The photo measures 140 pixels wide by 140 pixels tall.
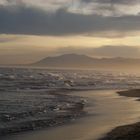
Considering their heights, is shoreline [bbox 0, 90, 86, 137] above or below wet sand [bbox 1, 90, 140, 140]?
above

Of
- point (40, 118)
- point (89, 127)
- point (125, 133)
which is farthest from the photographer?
point (40, 118)

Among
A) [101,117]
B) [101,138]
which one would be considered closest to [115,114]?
[101,117]

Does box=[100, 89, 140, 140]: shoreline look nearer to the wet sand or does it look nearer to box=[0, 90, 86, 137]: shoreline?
the wet sand

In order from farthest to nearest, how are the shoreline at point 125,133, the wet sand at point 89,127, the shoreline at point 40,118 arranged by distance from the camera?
the shoreline at point 40,118 < the wet sand at point 89,127 < the shoreline at point 125,133

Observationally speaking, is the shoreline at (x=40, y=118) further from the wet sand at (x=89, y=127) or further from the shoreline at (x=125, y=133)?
the shoreline at (x=125, y=133)

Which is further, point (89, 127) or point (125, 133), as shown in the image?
point (89, 127)

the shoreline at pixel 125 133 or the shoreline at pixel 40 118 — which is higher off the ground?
the shoreline at pixel 40 118

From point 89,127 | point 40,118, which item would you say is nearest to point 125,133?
point 89,127

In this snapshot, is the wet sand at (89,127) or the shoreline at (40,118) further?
the shoreline at (40,118)

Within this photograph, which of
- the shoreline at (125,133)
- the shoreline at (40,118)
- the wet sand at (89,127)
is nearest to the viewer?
the shoreline at (125,133)

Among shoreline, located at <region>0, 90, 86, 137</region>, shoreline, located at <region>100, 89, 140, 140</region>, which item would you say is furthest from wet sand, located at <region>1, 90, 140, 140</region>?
shoreline, located at <region>0, 90, 86, 137</region>

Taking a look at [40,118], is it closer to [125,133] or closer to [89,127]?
[89,127]

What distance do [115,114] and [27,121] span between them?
246 inches

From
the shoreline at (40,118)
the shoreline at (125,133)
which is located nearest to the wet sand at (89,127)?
the shoreline at (125,133)
